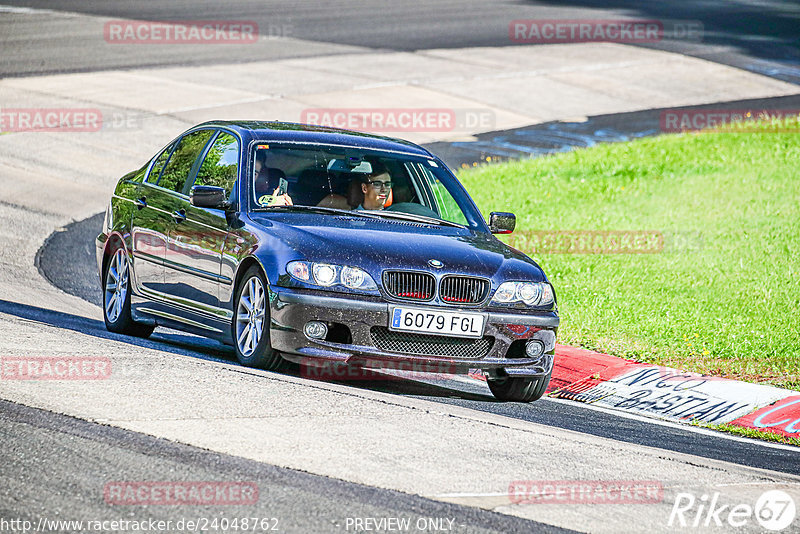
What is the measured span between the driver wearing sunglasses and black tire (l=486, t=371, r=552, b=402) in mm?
1473

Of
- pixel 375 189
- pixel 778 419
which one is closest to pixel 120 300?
pixel 375 189

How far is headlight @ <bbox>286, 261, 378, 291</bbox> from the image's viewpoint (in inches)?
324

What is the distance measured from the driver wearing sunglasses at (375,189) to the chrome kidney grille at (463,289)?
1240 mm

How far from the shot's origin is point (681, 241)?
16.2 meters

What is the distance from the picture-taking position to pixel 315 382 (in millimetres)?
8328

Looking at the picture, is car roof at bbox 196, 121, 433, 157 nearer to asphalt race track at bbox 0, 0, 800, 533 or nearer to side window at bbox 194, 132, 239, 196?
side window at bbox 194, 132, 239, 196

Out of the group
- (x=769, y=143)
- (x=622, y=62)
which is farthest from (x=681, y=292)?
(x=622, y=62)

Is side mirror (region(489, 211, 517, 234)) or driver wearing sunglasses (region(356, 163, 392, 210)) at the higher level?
driver wearing sunglasses (region(356, 163, 392, 210))

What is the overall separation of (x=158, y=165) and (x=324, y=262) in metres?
2.81

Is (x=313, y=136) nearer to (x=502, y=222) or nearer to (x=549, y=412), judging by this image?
(x=502, y=222)

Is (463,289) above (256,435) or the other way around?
above

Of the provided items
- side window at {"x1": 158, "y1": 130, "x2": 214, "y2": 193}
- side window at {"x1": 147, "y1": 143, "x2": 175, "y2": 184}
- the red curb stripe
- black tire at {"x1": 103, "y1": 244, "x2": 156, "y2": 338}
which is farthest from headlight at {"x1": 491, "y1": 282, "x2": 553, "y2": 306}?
side window at {"x1": 147, "y1": 143, "x2": 175, "y2": 184}

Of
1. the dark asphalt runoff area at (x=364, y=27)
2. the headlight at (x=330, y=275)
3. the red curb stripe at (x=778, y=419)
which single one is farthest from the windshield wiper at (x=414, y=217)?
the dark asphalt runoff area at (x=364, y=27)

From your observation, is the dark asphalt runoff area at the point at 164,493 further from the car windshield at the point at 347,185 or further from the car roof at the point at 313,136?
the car roof at the point at 313,136
